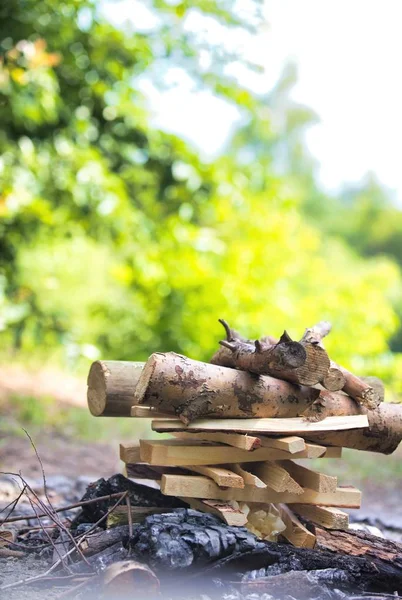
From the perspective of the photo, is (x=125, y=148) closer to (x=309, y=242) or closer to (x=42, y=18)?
(x=42, y=18)

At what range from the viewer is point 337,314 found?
10.8 metres

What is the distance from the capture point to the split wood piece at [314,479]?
300 cm

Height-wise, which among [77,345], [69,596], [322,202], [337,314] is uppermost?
[322,202]

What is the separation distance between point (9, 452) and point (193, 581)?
3.18 meters

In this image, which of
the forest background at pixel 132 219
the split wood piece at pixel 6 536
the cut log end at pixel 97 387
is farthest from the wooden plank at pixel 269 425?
the forest background at pixel 132 219

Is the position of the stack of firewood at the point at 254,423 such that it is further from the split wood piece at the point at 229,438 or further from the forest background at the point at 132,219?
the forest background at the point at 132,219

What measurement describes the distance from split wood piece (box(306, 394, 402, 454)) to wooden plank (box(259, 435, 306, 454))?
1.04 feet

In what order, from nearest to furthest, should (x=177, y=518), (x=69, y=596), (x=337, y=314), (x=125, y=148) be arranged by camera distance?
(x=69, y=596)
(x=177, y=518)
(x=125, y=148)
(x=337, y=314)

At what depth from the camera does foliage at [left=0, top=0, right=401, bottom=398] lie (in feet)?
20.7

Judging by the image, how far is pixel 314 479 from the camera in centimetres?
302

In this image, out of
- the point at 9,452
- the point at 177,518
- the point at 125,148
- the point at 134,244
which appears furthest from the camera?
the point at 134,244

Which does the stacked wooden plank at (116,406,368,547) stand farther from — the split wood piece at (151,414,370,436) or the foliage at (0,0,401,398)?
the foliage at (0,0,401,398)

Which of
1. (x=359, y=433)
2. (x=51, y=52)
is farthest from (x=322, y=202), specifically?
(x=359, y=433)

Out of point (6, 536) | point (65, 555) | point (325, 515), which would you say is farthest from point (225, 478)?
point (6, 536)
